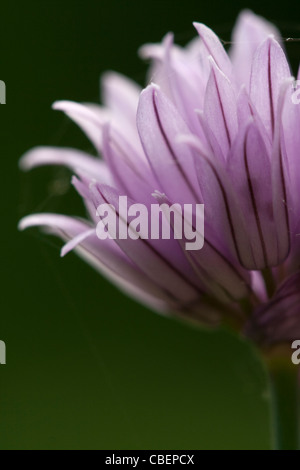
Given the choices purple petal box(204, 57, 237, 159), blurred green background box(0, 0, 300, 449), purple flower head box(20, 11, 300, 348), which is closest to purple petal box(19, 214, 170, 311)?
purple flower head box(20, 11, 300, 348)

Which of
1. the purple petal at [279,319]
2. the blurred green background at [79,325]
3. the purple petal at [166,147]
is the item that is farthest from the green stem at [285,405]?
the blurred green background at [79,325]

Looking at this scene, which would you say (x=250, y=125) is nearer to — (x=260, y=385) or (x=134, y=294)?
(x=134, y=294)

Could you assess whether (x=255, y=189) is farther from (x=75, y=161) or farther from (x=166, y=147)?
(x=75, y=161)

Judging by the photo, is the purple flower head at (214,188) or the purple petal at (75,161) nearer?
the purple flower head at (214,188)

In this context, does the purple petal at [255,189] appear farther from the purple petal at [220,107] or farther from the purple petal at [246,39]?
the purple petal at [246,39]

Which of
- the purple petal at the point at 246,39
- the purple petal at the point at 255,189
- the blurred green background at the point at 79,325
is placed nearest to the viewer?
the purple petal at the point at 255,189

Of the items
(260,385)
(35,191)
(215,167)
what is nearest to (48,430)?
(260,385)

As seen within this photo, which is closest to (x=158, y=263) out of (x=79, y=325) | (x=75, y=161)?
(x=75, y=161)
